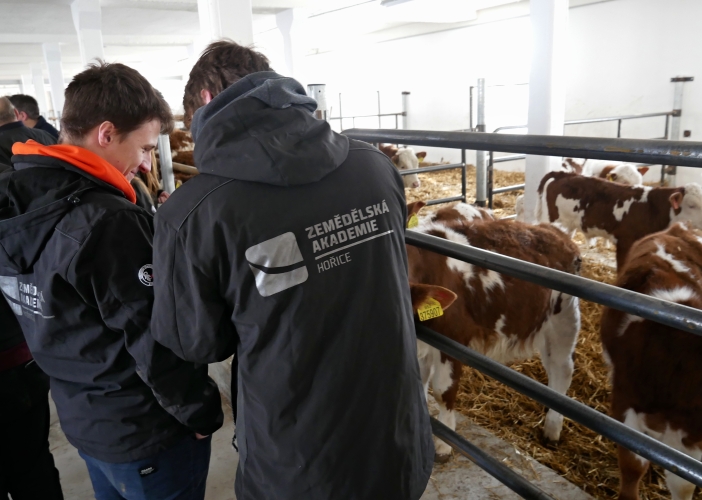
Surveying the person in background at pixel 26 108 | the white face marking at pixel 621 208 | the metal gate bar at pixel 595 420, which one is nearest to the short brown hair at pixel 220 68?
the metal gate bar at pixel 595 420

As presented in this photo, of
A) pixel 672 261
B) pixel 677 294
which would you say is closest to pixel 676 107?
pixel 672 261

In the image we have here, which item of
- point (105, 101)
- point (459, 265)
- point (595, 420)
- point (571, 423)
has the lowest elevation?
point (571, 423)

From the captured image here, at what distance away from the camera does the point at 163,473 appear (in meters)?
1.37

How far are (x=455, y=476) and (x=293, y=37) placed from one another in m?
9.50

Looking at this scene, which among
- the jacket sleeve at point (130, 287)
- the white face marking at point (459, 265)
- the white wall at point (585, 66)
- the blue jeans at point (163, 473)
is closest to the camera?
the jacket sleeve at point (130, 287)

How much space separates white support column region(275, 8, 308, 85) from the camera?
9938mm

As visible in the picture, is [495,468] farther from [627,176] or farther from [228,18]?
[627,176]

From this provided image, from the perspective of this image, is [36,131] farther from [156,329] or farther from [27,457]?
[156,329]

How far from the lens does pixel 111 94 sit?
1.24 m

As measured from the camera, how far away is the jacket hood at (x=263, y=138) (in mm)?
943

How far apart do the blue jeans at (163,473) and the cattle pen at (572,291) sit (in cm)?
79

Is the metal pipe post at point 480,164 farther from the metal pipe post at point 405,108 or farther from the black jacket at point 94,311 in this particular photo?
the metal pipe post at point 405,108

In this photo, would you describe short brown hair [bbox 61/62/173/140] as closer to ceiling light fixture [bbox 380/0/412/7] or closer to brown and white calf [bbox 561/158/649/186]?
brown and white calf [bbox 561/158/649/186]

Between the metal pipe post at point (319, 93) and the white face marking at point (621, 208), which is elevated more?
the metal pipe post at point (319, 93)
